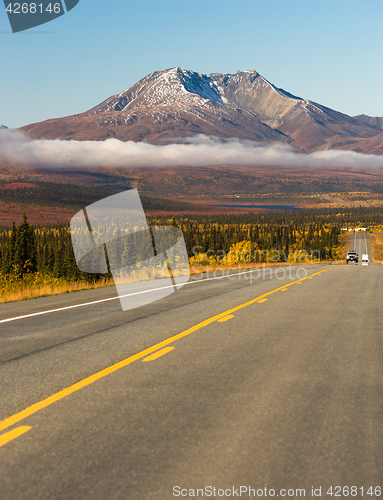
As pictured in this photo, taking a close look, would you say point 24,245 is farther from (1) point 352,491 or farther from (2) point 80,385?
(1) point 352,491

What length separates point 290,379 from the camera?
5.72 meters

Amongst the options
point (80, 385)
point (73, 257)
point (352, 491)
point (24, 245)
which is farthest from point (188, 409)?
point (24, 245)

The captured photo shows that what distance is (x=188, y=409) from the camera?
466 cm

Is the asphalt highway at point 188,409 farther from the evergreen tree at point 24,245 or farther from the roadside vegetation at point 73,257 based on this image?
the evergreen tree at point 24,245

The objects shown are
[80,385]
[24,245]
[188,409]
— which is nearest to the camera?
[188,409]

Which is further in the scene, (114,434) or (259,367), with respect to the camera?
(259,367)

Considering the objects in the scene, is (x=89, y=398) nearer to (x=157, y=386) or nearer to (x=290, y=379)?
(x=157, y=386)

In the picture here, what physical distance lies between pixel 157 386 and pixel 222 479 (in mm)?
2057

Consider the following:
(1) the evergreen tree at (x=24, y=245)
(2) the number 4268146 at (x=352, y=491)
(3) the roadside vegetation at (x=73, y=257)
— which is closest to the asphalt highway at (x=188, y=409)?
(2) the number 4268146 at (x=352, y=491)

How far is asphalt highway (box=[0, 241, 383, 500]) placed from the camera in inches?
135

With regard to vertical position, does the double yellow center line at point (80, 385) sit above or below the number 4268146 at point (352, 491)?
above

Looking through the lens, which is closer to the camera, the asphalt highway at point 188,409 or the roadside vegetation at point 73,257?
the asphalt highway at point 188,409

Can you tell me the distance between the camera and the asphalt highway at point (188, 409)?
3424 millimetres

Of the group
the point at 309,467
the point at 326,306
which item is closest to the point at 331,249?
the point at 326,306
